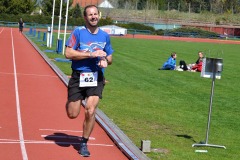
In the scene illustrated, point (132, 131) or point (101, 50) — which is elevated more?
point (101, 50)

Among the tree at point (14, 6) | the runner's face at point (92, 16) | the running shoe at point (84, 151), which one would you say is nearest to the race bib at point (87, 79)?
the runner's face at point (92, 16)

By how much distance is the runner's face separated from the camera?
329 inches

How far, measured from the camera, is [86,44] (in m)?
8.56

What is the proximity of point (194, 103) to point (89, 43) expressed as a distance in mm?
8107

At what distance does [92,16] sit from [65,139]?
2522mm

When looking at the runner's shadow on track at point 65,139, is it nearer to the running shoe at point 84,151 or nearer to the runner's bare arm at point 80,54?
the running shoe at point 84,151

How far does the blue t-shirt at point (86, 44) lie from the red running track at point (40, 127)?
1.39 m

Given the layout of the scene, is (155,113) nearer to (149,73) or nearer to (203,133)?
(203,133)

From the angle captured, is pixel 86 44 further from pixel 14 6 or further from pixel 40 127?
pixel 14 6

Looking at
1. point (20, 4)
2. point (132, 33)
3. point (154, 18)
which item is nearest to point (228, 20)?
point (154, 18)

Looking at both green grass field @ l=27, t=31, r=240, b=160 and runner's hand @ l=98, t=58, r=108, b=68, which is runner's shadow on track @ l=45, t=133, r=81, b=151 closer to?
green grass field @ l=27, t=31, r=240, b=160

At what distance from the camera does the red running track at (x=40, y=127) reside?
8836mm

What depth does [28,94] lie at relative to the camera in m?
15.1

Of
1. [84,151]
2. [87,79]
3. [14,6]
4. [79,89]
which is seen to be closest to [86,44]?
[87,79]
